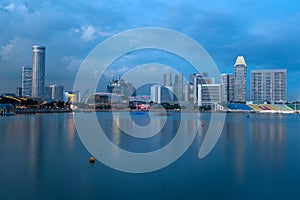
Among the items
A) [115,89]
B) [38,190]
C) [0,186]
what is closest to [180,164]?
[38,190]

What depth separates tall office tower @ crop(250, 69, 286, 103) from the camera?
66.9m

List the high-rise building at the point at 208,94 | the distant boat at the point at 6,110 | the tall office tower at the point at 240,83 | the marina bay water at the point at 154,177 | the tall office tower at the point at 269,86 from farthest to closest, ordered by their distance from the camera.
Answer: the tall office tower at the point at 240,83 → the tall office tower at the point at 269,86 → the high-rise building at the point at 208,94 → the distant boat at the point at 6,110 → the marina bay water at the point at 154,177

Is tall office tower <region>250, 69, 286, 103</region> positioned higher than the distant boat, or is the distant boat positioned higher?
tall office tower <region>250, 69, 286, 103</region>

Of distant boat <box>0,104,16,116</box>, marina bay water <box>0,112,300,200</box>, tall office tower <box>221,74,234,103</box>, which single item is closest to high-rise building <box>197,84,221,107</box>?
tall office tower <box>221,74,234,103</box>

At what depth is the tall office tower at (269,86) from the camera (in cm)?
6694

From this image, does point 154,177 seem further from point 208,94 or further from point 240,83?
point 240,83

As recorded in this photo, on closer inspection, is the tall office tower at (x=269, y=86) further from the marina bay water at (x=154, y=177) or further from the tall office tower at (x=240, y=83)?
the marina bay water at (x=154, y=177)

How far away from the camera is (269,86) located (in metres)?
67.7

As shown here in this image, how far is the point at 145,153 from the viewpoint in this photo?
22.9 ft

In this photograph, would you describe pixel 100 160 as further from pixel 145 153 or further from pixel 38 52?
pixel 38 52

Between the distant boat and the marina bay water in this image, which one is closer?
the marina bay water

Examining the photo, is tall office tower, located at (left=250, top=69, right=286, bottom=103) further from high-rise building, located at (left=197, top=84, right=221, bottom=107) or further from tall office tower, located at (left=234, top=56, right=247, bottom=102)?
high-rise building, located at (left=197, top=84, right=221, bottom=107)

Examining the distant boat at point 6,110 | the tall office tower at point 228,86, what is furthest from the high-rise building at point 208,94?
the distant boat at point 6,110

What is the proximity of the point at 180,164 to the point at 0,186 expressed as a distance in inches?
124
